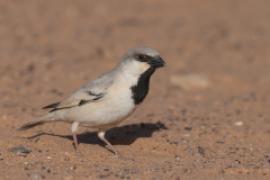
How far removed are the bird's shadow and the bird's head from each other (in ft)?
4.59

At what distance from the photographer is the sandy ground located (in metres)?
9.64

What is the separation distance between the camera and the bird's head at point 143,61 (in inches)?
395

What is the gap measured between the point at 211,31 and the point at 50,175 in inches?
447

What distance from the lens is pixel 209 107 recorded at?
1348cm

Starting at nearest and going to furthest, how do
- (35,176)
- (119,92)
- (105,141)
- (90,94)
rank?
(35,176) < (119,92) < (90,94) < (105,141)

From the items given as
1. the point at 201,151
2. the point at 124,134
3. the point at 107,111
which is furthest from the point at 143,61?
the point at 124,134

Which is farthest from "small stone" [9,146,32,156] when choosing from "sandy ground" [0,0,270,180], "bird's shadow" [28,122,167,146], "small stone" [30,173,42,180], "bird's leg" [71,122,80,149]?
"small stone" [30,173,42,180]

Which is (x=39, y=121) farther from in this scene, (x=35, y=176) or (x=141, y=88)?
(x=35, y=176)

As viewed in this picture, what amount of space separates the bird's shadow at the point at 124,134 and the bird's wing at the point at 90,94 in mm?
670

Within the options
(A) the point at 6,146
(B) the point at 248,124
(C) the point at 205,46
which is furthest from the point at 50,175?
(C) the point at 205,46

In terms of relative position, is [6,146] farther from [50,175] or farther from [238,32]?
[238,32]

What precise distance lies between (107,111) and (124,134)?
5.11ft

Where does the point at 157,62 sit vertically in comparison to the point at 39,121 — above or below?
above

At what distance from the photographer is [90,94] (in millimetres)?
10281
